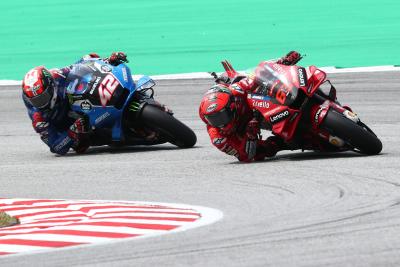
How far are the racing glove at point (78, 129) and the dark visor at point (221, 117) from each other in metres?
2.22

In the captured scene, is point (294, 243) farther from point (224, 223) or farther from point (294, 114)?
point (294, 114)

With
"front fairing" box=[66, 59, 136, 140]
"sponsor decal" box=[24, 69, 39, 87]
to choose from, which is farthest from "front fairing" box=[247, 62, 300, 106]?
"sponsor decal" box=[24, 69, 39, 87]

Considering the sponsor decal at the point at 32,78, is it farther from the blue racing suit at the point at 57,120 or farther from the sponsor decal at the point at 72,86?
the sponsor decal at the point at 72,86

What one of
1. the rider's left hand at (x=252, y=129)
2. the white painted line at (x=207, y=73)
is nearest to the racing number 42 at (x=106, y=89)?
the rider's left hand at (x=252, y=129)

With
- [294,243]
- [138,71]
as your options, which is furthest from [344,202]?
[138,71]

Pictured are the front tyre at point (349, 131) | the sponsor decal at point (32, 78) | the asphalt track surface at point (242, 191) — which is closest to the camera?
the asphalt track surface at point (242, 191)

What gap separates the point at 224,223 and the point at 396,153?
3.80 meters

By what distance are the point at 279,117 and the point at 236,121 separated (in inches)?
22.7

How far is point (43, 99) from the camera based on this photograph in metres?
12.8

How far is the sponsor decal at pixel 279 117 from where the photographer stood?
36.3 feet

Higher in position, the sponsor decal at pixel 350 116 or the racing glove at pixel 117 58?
the sponsor decal at pixel 350 116

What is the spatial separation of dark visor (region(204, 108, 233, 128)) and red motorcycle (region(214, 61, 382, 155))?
0.26m

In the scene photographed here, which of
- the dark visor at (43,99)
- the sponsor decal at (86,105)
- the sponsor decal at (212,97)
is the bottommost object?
the sponsor decal at (86,105)

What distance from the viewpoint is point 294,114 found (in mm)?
11055
